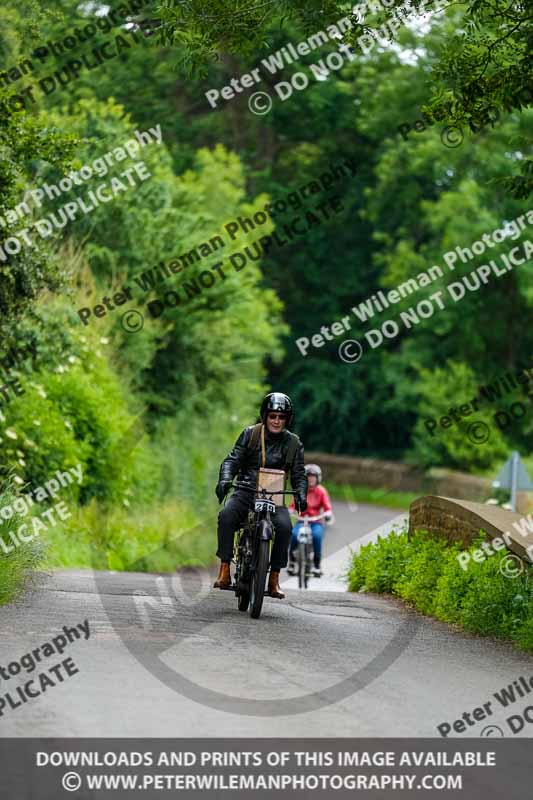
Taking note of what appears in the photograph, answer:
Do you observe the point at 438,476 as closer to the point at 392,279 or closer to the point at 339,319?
the point at 392,279

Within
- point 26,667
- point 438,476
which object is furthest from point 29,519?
point 438,476

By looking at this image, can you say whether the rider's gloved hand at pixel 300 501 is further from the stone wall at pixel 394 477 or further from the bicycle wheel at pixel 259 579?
the stone wall at pixel 394 477

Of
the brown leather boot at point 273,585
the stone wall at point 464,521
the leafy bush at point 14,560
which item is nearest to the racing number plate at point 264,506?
the brown leather boot at point 273,585

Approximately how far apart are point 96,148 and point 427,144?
1802 centimetres

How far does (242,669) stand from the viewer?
9422mm

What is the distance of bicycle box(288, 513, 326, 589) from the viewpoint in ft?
66.4

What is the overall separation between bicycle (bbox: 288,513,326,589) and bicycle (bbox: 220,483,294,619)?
7308 mm

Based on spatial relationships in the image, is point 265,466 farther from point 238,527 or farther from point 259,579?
point 259,579

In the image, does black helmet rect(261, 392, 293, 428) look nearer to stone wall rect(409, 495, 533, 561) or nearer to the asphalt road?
the asphalt road

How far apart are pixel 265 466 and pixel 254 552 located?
825 mm

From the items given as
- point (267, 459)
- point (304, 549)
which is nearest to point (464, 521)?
point (267, 459)

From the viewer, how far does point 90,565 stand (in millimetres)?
21000

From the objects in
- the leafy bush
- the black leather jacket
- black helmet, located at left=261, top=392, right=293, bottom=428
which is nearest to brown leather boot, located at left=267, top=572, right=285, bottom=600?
the black leather jacket

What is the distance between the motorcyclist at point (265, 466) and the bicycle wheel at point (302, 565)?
7.52m
